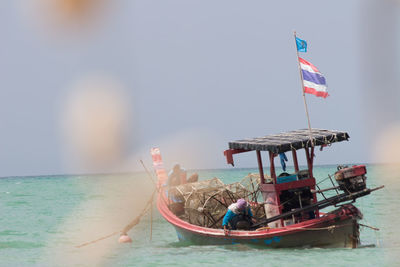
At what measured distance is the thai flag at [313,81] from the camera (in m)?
15.8

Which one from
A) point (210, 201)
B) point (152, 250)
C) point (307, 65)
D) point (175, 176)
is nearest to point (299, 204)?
point (210, 201)

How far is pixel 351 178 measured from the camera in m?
15.1

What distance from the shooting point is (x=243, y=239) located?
16.2 meters

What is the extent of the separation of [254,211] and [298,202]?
114 inches

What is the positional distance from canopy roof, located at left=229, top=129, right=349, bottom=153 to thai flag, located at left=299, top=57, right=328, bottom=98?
1125mm

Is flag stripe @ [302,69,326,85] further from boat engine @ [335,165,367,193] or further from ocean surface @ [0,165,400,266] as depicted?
ocean surface @ [0,165,400,266]

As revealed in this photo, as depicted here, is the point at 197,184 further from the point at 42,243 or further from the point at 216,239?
the point at 42,243

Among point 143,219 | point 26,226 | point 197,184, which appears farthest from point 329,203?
point 26,226

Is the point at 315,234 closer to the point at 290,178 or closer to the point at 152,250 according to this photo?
the point at 290,178

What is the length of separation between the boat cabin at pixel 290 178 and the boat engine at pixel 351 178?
3.00ft

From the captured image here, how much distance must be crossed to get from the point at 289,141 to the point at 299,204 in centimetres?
177

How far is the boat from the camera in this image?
15.4 m

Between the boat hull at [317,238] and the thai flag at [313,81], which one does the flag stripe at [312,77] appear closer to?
the thai flag at [313,81]

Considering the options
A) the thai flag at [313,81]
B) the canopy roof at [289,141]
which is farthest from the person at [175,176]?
the thai flag at [313,81]
